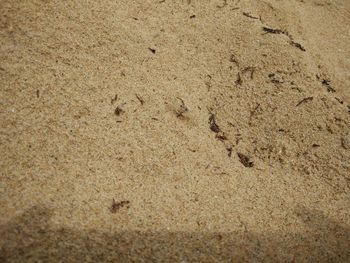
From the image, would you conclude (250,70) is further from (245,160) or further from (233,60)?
(245,160)

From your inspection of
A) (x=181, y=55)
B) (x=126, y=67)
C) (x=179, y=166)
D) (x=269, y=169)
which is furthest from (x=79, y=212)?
(x=181, y=55)

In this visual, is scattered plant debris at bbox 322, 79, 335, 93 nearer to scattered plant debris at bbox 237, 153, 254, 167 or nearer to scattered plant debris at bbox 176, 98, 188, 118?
scattered plant debris at bbox 237, 153, 254, 167

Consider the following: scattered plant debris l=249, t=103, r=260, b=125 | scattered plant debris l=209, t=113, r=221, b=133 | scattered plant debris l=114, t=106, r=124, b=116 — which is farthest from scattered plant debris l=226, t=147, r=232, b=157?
scattered plant debris l=114, t=106, r=124, b=116

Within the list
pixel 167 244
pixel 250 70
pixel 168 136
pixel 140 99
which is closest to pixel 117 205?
pixel 167 244

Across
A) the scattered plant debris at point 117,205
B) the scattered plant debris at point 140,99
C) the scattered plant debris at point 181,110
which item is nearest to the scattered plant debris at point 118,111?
the scattered plant debris at point 140,99

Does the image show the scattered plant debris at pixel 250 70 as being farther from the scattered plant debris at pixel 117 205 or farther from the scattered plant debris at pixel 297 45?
the scattered plant debris at pixel 117 205

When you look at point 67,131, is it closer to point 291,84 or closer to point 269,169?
point 269,169
